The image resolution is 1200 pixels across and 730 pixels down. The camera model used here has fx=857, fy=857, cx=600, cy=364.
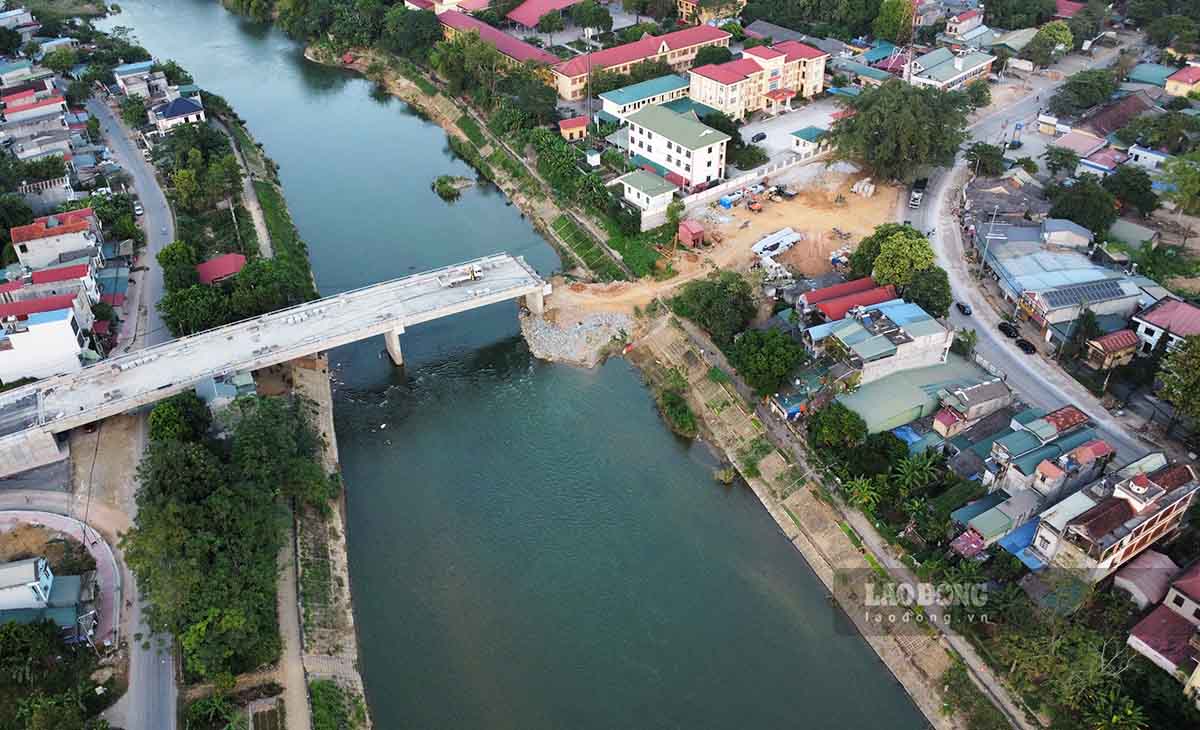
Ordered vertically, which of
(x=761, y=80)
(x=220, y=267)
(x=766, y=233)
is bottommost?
(x=766, y=233)

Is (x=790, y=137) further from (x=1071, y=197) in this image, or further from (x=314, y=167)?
(x=314, y=167)

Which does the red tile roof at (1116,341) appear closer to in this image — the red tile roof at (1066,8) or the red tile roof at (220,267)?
the red tile roof at (220,267)

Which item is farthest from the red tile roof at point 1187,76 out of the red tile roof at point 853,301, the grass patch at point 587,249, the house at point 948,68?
the grass patch at point 587,249

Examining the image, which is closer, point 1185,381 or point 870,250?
point 1185,381

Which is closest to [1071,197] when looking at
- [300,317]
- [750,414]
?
[750,414]

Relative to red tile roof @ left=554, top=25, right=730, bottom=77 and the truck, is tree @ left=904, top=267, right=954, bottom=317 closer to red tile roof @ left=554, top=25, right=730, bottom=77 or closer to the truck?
the truck

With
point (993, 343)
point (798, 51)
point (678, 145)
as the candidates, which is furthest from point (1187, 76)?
point (678, 145)

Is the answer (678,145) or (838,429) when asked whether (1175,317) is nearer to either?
(838,429)

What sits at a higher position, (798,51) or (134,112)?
(798,51)
